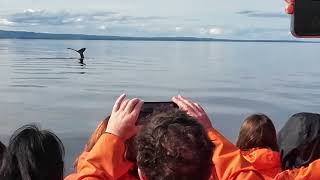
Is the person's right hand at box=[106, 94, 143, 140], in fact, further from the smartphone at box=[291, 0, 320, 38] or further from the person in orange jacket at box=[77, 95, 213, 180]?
the smartphone at box=[291, 0, 320, 38]

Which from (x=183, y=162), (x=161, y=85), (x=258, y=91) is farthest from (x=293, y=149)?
(x=258, y=91)

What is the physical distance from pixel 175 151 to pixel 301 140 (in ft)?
4.76

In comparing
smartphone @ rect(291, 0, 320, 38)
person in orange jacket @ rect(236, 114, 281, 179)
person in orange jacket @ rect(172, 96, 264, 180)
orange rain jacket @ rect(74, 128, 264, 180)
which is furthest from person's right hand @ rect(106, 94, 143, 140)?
person in orange jacket @ rect(236, 114, 281, 179)

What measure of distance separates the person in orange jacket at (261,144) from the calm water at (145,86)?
272 cm

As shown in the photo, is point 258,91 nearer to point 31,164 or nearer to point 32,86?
point 32,86

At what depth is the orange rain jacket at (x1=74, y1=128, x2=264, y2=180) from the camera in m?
2.12

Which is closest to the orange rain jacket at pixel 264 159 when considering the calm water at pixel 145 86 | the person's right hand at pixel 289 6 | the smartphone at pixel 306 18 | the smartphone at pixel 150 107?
the smartphone at pixel 150 107

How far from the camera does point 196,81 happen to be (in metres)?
10.2

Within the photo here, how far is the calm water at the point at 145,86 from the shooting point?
7.94 meters

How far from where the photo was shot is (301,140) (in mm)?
3121

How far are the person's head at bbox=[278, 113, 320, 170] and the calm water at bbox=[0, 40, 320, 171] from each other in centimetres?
295

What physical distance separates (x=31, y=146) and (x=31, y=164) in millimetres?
56

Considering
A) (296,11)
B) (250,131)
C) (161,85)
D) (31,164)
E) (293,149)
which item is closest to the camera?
(296,11)

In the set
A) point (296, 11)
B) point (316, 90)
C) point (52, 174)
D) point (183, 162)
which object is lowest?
point (316, 90)
